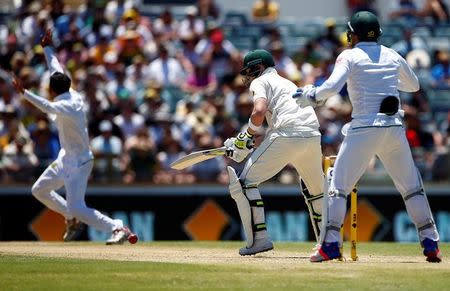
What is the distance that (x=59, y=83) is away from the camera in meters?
15.3

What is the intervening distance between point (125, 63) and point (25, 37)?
2.15 metres

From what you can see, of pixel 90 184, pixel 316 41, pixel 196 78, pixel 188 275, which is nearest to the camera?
pixel 188 275

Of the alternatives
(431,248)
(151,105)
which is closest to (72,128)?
(431,248)

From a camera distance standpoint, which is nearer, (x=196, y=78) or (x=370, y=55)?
(x=370, y=55)

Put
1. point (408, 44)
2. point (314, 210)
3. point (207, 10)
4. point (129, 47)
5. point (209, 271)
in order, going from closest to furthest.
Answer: point (209, 271), point (314, 210), point (129, 47), point (408, 44), point (207, 10)

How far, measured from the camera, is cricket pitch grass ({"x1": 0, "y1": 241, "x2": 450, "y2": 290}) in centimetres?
1034

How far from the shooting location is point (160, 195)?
20.0 m

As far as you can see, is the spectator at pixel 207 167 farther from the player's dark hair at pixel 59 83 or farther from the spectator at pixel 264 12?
the spectator at pixel 264 12

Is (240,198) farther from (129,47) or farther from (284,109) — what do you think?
(129,47)

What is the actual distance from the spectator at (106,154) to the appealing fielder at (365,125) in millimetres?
8005

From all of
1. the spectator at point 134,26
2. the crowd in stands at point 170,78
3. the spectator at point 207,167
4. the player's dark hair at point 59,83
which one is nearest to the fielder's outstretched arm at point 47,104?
the player's dark hair at point 59,83

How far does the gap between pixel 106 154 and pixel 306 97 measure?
8442 mm

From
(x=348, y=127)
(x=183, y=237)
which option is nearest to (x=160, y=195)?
(x=183, y=237)

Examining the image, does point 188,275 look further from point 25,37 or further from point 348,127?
point 25,37
